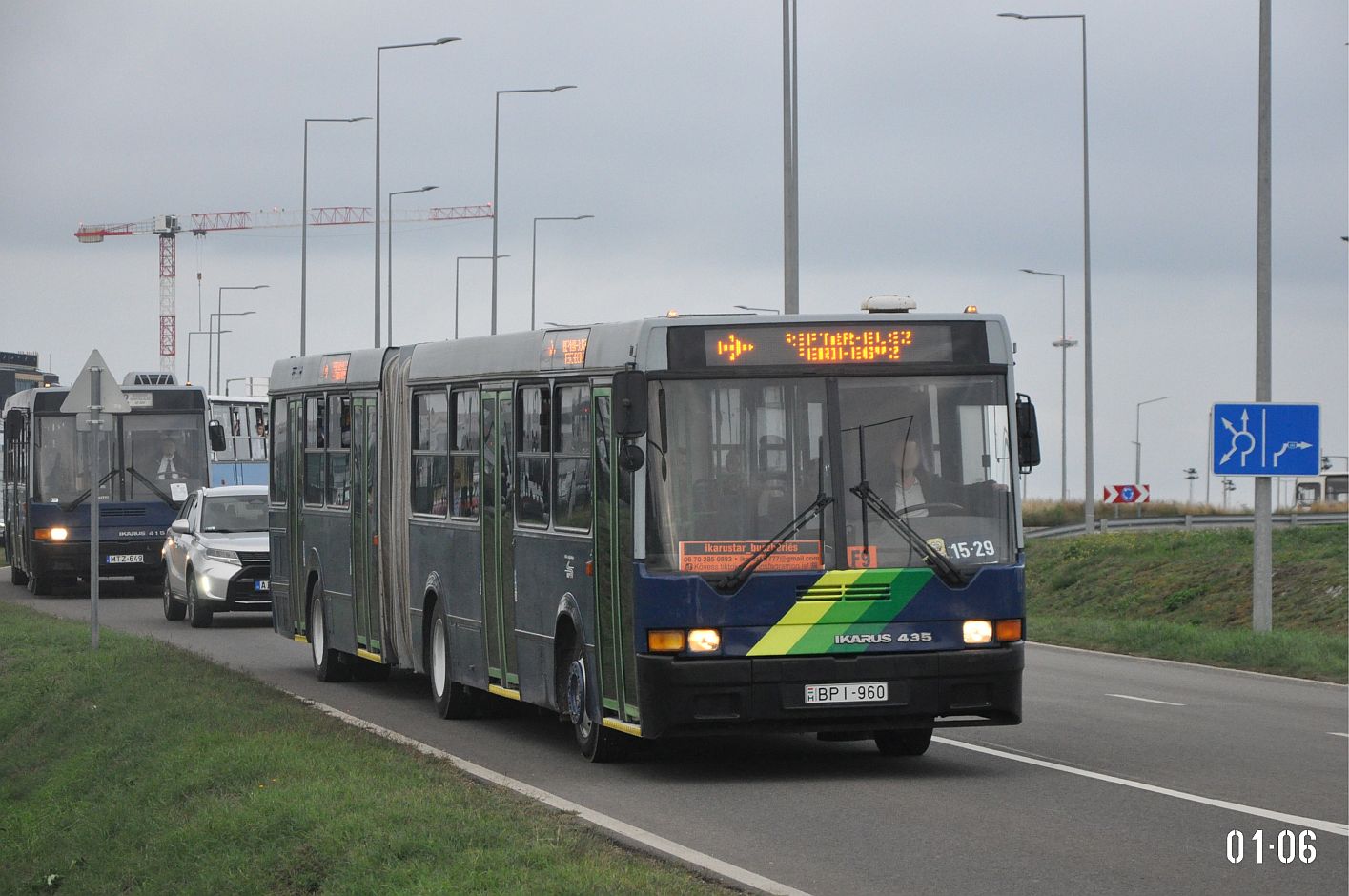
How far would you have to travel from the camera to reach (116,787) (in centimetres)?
1383

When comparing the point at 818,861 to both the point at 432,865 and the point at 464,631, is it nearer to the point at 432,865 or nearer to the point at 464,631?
the point at 432,865

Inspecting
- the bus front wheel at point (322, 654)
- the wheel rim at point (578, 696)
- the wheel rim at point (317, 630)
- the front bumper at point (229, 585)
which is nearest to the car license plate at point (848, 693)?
the wheel rim at point (578, 696)

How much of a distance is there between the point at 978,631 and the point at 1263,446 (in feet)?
44.9

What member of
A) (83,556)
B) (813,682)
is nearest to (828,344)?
(813,682)

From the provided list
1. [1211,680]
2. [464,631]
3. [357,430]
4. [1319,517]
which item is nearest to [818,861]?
[464,631]

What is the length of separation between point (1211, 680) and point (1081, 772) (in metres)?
9.35

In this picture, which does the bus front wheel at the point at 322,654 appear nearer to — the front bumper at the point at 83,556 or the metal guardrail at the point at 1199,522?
the front bumper at the point at 83,556

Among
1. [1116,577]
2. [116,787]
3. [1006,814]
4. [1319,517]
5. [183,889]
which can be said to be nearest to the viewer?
[183,889]

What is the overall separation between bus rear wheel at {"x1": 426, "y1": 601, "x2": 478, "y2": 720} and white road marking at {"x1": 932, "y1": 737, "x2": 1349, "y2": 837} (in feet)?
12.6

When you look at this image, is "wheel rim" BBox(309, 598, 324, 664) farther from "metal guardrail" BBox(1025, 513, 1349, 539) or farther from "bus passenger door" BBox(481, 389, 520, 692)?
"metal guardrail" BBox(1025, 513, 1349, 539)

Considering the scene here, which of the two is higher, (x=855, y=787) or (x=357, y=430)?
(x=357, y=430)

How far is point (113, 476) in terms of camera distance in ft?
119

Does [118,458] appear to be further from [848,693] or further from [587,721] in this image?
[848,693]
